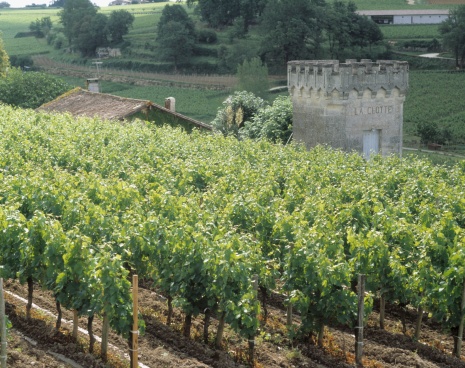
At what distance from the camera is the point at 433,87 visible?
6969 cm

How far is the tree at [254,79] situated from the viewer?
69125mm

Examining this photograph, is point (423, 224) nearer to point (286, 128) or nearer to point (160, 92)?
point (286, 128)

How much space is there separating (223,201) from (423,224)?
4.49 metres

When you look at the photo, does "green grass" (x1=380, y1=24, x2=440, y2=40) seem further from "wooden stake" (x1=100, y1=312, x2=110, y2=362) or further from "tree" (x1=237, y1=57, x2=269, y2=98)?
"wooden stake" (x1=100, y1=312, x2=110, y2=362)

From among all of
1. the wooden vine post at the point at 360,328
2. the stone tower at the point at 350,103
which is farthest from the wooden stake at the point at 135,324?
the stone tower at the point at 350,103

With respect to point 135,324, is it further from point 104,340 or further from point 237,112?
point 237,112

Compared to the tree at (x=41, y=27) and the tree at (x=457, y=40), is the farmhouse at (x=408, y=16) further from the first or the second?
the tree at (x=41, y=27)

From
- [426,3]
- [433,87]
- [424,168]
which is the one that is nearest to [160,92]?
[433,87]

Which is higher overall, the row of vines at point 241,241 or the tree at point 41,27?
the tree at point 41,27

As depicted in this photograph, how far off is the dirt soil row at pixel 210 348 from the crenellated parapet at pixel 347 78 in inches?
550

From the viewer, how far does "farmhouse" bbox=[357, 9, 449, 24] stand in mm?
96188

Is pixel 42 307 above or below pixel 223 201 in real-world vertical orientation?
below

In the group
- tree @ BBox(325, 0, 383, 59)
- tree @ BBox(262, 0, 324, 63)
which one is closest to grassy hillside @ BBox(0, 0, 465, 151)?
tree @ BBox(325, 0, 383, 59)

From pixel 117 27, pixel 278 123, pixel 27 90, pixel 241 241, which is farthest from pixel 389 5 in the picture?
pixel 241 241
